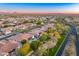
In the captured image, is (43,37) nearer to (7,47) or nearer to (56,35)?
(56,35)

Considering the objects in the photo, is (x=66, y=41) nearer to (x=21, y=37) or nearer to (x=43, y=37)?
(x=43, y=37)

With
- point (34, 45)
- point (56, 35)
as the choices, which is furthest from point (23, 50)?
point (56, 35)

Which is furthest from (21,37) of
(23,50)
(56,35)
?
(56,35)

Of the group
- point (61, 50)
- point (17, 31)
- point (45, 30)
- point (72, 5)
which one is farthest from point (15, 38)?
point (72, 5)

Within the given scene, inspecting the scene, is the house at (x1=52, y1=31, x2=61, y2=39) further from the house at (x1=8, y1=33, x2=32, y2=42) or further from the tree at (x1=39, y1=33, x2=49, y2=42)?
the house at (x1=8, y1=33, x2=32, y2=42)

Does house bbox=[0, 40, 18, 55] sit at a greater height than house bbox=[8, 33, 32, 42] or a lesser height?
lesser

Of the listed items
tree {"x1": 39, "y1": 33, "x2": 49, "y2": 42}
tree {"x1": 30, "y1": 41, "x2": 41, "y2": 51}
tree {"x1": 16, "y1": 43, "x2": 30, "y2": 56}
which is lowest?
tree {"x1": 16, "y1": 43, "x2": 30, "y2": 56}

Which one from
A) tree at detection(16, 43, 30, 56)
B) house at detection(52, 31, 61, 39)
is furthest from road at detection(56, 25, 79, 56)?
tree at detection(16, 43, 30, 56)

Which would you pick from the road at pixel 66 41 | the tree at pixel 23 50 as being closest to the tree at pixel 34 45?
the tree at pixel 23 50

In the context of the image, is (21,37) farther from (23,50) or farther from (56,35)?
(56,35)

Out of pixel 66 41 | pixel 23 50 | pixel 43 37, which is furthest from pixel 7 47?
pixel 66 41

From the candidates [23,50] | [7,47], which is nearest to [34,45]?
[23,50]

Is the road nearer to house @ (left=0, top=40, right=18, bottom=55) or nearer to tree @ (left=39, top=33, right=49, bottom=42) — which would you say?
tree @ (left=39, top=33, right=49, bottom=42)
